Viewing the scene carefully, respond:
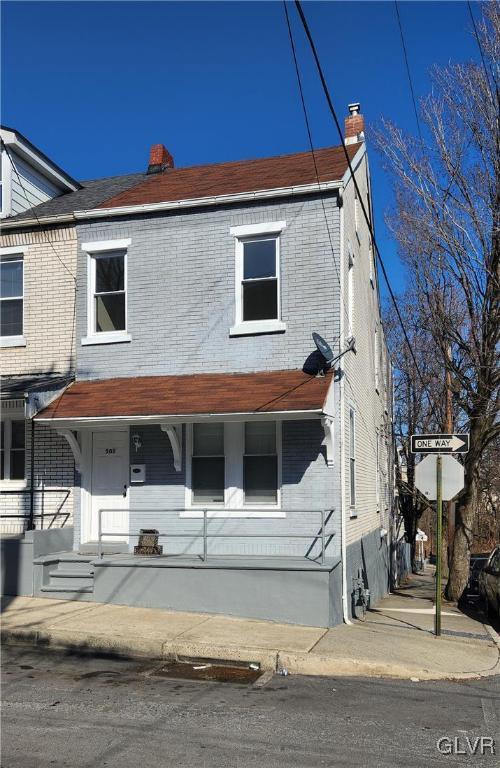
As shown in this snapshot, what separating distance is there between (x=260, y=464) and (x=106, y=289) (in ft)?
13.8

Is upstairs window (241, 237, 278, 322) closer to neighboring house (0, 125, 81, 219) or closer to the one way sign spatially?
the one way sign

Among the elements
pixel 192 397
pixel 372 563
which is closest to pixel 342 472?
pixel 192 397

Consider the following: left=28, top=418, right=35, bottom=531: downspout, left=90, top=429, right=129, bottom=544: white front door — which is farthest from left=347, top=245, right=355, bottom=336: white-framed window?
left=28, top=418, right=35, bottom=531: downspout

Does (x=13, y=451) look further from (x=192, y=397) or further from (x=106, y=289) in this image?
(x=192, y=397)

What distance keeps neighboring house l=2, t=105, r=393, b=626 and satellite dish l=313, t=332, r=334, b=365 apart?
0.33 meters

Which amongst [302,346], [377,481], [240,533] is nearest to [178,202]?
[302,346]

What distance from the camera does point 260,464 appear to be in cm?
1165

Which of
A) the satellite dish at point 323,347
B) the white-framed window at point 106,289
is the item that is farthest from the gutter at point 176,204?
the satellite dish at point 323,347

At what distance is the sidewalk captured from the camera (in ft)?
26.8

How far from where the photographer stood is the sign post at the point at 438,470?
10.1 meters

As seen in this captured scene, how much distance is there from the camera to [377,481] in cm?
1880

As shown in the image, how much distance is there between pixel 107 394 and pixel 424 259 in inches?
314

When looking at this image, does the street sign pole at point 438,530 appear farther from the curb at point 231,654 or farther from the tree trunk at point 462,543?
the tree trunk at point 462,543

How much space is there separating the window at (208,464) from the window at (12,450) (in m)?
3.27
